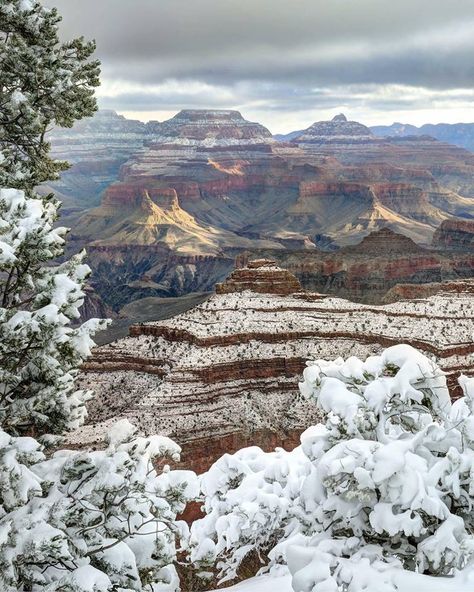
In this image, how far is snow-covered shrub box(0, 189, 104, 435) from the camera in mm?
7703

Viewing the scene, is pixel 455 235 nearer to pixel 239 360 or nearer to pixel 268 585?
pixel 239 360

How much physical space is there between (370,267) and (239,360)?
239 ft

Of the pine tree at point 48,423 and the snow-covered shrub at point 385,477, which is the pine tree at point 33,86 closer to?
the pine tree at point 48,423

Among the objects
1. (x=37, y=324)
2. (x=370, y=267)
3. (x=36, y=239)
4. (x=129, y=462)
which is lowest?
(x=370, y=267)

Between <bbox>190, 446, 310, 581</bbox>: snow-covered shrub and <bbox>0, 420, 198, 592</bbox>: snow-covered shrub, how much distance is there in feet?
10.7

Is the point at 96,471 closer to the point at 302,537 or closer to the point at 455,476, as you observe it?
the point at 302,537

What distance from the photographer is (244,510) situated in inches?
486

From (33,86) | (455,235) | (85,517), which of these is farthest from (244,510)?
(455,235)

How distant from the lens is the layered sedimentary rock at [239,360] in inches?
1148

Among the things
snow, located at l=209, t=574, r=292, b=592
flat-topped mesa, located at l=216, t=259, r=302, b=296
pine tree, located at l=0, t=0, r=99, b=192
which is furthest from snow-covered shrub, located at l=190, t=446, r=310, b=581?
flat-topped mesa, located at l=216, t=259, r=302, b=296

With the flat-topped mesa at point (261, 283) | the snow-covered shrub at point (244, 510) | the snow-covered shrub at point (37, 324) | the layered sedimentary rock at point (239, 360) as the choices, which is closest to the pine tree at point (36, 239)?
the snow-covered shrub at point (37, 324)

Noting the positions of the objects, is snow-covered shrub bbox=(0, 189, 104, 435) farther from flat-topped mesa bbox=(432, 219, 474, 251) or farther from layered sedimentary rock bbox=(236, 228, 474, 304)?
flat-topped mesa bbox=(432, 219, 474, 251)

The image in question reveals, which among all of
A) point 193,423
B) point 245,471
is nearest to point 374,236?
point 193,423

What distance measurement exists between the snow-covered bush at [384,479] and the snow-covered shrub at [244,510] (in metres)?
3.09
